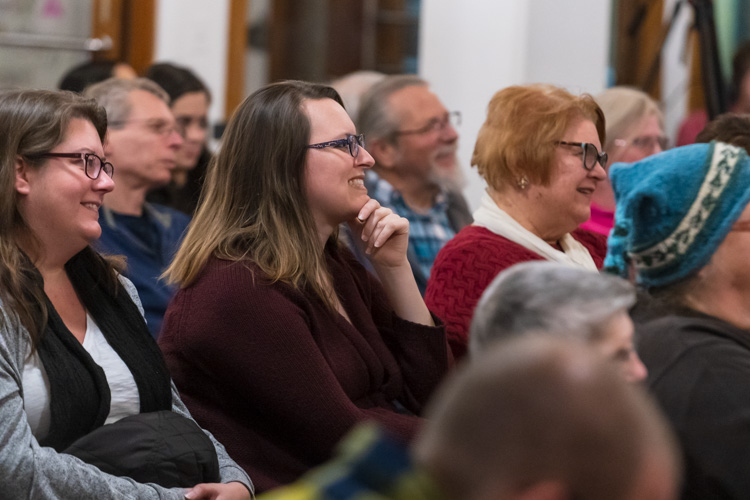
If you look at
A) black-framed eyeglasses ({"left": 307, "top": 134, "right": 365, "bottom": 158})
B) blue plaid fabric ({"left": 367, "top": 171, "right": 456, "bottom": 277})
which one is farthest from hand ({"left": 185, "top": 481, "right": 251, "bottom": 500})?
blue plaid fabric ({"left": 367, "top": 171, "right": 456, "bottom": 277})

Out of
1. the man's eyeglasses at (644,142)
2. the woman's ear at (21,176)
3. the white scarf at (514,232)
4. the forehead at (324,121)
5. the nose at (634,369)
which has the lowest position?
the white scarf at (514,232)

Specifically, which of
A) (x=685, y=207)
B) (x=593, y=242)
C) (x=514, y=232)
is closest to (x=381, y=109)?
(x=593, y=242)

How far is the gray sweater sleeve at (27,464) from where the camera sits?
168cm

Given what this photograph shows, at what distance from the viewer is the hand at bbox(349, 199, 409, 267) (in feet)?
7.55

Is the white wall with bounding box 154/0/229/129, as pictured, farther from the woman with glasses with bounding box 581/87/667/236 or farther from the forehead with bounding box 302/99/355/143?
the forehead with bounding box 302/99/355/143

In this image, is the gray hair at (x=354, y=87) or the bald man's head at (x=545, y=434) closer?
the bald man's head at (x=545, y=434)

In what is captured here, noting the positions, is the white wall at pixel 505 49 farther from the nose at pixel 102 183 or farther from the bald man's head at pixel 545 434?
the bald man's head at pixel 545 434

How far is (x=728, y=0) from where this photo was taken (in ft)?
17.9

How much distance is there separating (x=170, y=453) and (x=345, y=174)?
732mm

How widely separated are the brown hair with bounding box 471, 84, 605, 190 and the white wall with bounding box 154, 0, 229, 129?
2.79 meters

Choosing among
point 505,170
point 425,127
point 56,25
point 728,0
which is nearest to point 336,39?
point 56,25

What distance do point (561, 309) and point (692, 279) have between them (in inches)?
20.5

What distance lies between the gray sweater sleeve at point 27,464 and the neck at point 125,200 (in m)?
1.61

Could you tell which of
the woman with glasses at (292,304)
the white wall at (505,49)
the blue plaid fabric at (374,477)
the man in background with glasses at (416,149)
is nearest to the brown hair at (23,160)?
the woman with glasses at (292,304)
